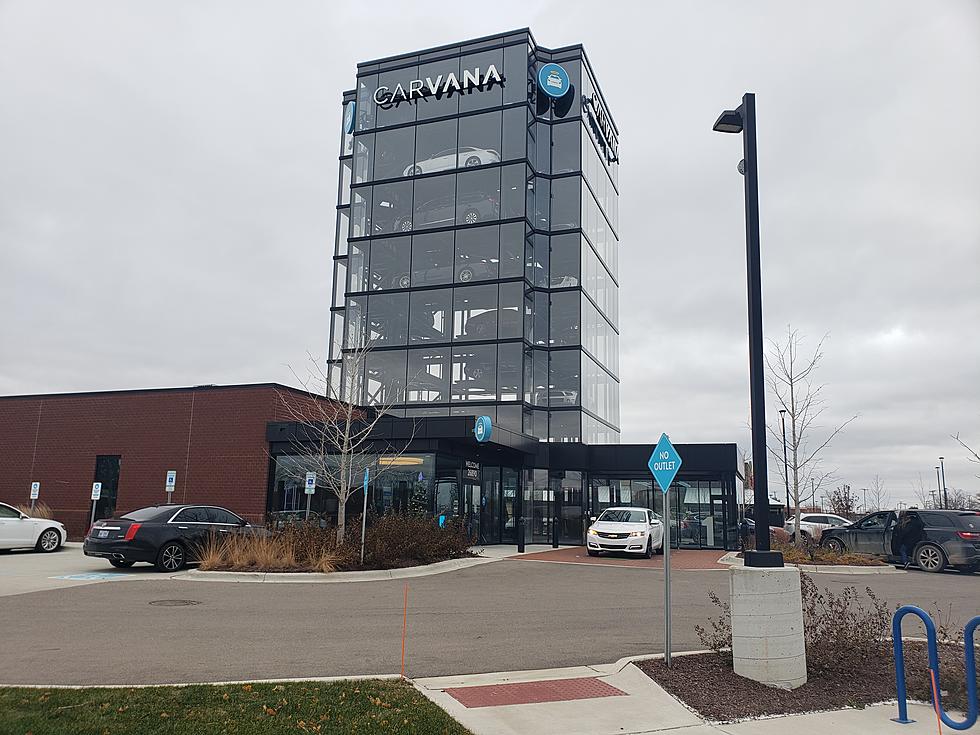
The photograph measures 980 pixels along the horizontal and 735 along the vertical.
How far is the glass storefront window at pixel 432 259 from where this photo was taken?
38.5 metres

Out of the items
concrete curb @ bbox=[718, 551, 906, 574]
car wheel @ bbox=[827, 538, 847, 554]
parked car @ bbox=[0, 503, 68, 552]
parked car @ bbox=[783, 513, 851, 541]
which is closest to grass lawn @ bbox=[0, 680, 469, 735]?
concrete curb @ bbox=[718, 551, 906, 574]

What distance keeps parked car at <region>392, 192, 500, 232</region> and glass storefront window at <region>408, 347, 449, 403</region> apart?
6533mm

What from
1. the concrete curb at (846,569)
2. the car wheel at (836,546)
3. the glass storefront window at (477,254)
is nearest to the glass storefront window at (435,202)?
the glass storefront window at (477,254)

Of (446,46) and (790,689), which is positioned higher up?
(446,46)

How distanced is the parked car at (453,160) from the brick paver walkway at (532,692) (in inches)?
1333

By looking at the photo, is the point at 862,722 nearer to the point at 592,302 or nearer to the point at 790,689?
the point at 790,689

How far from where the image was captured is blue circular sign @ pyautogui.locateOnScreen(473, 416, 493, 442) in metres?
25.3

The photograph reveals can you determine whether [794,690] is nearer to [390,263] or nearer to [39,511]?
[39,511]

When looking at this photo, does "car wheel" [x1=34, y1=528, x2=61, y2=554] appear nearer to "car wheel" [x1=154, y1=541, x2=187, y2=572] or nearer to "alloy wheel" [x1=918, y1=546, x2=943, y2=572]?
"car wheel" [x1=154, y1=541, x2=187, y2=572]

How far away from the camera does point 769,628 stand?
26.3 feet

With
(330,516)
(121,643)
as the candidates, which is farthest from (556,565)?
(121,643)

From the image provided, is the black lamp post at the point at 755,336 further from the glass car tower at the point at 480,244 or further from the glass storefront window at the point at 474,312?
the glass storefront window at the point at 474,312

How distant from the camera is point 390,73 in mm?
43125

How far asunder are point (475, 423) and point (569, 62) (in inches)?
985
